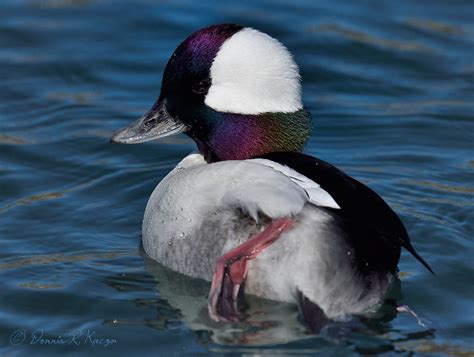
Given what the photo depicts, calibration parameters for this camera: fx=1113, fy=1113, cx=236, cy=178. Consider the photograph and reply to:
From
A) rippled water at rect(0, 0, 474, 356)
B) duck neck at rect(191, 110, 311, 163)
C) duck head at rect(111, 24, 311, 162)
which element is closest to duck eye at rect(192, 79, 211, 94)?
duck head at rect(111, 24, 311, 162)

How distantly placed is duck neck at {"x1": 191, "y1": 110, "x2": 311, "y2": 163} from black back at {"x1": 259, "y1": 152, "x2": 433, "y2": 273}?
23.5 inches

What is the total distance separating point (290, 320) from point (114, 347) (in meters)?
0.94

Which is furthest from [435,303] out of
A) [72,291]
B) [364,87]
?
[364,87]

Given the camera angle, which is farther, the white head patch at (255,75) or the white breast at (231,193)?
the white head patch at (255,75)

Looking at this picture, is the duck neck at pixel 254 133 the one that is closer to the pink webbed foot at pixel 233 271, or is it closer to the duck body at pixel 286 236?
the duck body at pixel 286 236

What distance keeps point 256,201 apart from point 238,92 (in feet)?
3.25

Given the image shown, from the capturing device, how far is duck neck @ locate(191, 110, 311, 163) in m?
6.75

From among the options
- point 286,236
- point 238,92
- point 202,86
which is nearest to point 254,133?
point 238,92

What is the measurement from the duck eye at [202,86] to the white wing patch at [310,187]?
0.75 metres

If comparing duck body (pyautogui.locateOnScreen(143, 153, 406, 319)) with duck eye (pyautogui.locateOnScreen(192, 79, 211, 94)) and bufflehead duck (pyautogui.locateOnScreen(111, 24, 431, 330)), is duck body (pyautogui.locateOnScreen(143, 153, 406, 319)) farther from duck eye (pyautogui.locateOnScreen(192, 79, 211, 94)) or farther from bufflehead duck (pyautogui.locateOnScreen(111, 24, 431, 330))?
duck eye (pyautogui.locateOnScreen(192, 79, 211, 94))

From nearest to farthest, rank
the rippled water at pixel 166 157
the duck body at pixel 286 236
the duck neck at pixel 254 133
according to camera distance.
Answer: the duck body at pixel 286 236 < the rippled water at pixel 166 157 < the duck neck at pixel 254 133

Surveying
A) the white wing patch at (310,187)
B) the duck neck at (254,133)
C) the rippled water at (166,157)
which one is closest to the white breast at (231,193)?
the white wing patch at (310,187)

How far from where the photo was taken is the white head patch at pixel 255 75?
21.8 feet

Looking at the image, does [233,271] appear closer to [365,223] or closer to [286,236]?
[286,236]
